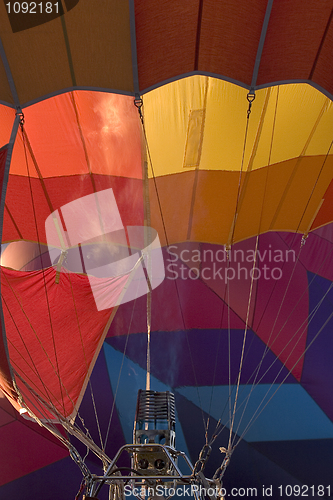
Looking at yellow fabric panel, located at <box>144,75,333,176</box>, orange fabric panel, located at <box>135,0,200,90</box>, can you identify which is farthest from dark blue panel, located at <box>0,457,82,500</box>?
orange fabric panel, located at <box>135,0,200,90</box>

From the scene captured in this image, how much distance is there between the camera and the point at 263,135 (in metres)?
5.61

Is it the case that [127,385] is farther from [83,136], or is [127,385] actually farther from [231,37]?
[231,37]

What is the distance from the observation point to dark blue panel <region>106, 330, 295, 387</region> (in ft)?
23.3

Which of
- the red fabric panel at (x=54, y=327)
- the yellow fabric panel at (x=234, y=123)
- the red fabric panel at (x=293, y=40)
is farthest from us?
the red fabric panel at (x=54, y=327)

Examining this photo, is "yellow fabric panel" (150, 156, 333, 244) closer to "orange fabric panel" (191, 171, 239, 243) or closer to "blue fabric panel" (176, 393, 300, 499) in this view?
"orange fabric panel" (191, 171, 239, 243)

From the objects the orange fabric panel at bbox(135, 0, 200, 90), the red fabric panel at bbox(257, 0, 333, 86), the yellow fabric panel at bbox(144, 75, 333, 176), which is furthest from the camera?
the yellow fabric panel at bbox(144, 75, 333, 176)

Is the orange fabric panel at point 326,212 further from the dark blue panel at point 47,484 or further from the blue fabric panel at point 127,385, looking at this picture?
the dark blue panel at point 47,484

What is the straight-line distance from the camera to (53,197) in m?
6.23

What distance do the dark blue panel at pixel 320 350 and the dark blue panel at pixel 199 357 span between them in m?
0.33

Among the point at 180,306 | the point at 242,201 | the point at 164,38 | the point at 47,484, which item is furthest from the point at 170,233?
the point at 47,484

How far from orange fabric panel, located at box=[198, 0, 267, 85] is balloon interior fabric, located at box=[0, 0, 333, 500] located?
2cm

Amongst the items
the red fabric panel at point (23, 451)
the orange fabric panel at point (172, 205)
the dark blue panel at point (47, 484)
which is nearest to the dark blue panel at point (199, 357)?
the orange fabric panel at point (172, 205)

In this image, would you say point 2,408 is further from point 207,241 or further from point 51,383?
point 207,241

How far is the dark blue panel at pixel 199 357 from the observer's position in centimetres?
711
